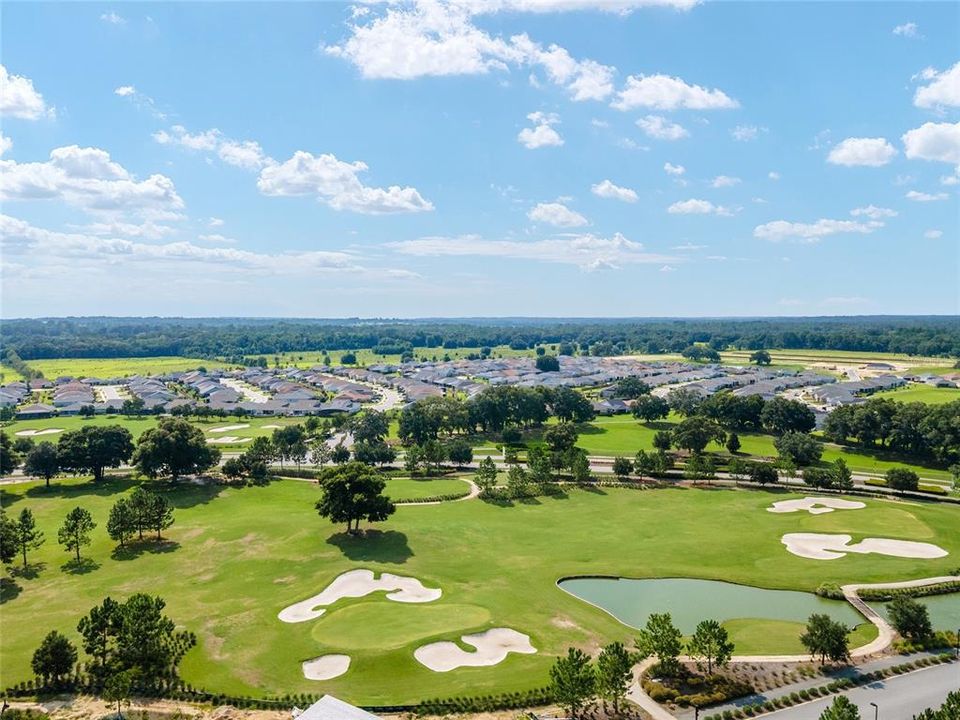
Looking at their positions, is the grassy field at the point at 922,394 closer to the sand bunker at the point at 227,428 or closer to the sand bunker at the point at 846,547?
the sand bunker at the point at 846,547

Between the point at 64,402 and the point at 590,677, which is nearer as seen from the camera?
the point at 590,677

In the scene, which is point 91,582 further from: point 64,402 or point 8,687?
point 64,402

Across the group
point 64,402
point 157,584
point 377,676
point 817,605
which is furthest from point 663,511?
point 64,402

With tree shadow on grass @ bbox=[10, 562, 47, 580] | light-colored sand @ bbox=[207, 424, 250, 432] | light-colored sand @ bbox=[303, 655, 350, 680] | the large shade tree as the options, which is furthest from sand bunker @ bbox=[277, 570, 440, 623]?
light-colored sand @ bbox=[207, 424, 250, 432]

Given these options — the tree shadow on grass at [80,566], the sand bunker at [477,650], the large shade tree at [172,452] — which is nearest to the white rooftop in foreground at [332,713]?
the sand bunker at [477,650]

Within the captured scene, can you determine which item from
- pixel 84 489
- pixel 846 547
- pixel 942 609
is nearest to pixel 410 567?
pixel 846 547

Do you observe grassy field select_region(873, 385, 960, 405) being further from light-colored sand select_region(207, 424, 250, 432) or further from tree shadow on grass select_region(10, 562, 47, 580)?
tree shadow on grass select_region(10, 562, 47, 580)
